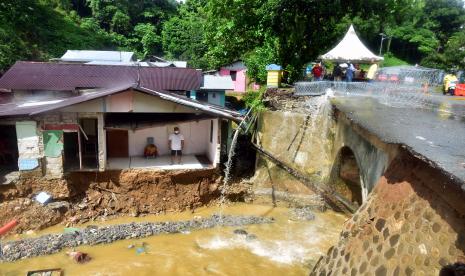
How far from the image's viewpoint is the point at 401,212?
5.86m

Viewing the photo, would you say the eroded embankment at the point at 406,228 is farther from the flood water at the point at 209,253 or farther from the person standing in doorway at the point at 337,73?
the person standing in doorway at the point at 337,73

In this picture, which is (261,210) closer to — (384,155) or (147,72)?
(384,155)

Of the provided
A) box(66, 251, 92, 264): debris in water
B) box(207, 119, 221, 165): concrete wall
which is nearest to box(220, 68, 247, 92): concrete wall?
box(207, 119, 221, 165): concrete wall

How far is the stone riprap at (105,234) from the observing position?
469 inches

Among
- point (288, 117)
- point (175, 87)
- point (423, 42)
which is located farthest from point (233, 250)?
point (423, 42)

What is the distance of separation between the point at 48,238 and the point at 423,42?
157ft

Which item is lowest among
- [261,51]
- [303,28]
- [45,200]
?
[45,200]

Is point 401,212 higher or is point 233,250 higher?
point 401,212

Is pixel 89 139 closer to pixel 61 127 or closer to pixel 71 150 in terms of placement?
pixel 71 150

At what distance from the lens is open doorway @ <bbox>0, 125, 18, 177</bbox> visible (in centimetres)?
1466

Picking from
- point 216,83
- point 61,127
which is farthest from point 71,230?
point 216,83

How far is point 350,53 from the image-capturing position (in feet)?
58.9

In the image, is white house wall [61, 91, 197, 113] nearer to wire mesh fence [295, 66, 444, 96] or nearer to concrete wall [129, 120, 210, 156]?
concrete wall [129, 120, 210, 156]

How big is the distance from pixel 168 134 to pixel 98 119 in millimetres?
3682
